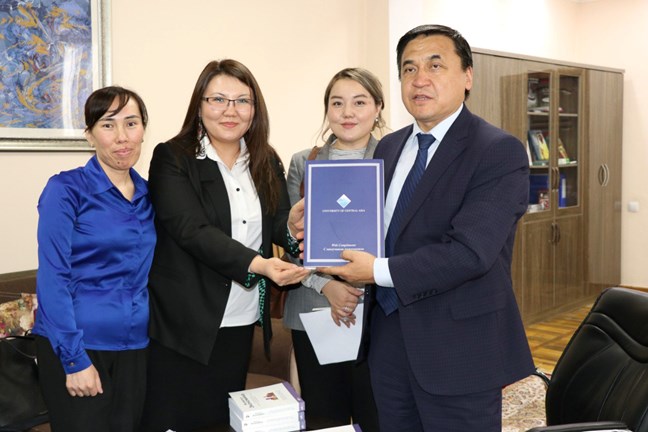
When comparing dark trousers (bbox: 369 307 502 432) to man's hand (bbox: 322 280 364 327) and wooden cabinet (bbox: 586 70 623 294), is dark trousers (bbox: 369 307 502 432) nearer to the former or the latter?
man's hand (bbox: 322 280 364 327)

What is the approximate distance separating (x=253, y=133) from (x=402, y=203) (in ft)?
2.16

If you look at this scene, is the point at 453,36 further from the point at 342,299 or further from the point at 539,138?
the point at 539,138

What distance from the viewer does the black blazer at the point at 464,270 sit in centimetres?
162

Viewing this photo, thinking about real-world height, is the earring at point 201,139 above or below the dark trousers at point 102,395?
above

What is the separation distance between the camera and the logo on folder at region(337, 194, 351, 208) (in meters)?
1.85

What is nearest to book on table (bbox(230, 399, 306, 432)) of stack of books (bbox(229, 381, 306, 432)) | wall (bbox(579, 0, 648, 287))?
stack of books (bbox(229, 381, 306, 432))

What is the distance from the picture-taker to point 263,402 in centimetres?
203

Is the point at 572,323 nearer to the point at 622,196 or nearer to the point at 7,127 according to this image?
the point at 622,196

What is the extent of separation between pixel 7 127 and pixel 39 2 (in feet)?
1.95

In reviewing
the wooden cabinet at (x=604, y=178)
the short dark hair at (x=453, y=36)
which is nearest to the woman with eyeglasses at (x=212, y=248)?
the short dark hair at (x=453, y=36)

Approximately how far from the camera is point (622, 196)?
277 inches

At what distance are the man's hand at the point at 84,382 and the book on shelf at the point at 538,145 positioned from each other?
4.35 meters

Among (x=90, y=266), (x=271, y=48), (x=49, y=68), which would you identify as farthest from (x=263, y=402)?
(x=271, y=48)

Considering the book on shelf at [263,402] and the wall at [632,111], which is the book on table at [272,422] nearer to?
the book on shelf at [263,402]
